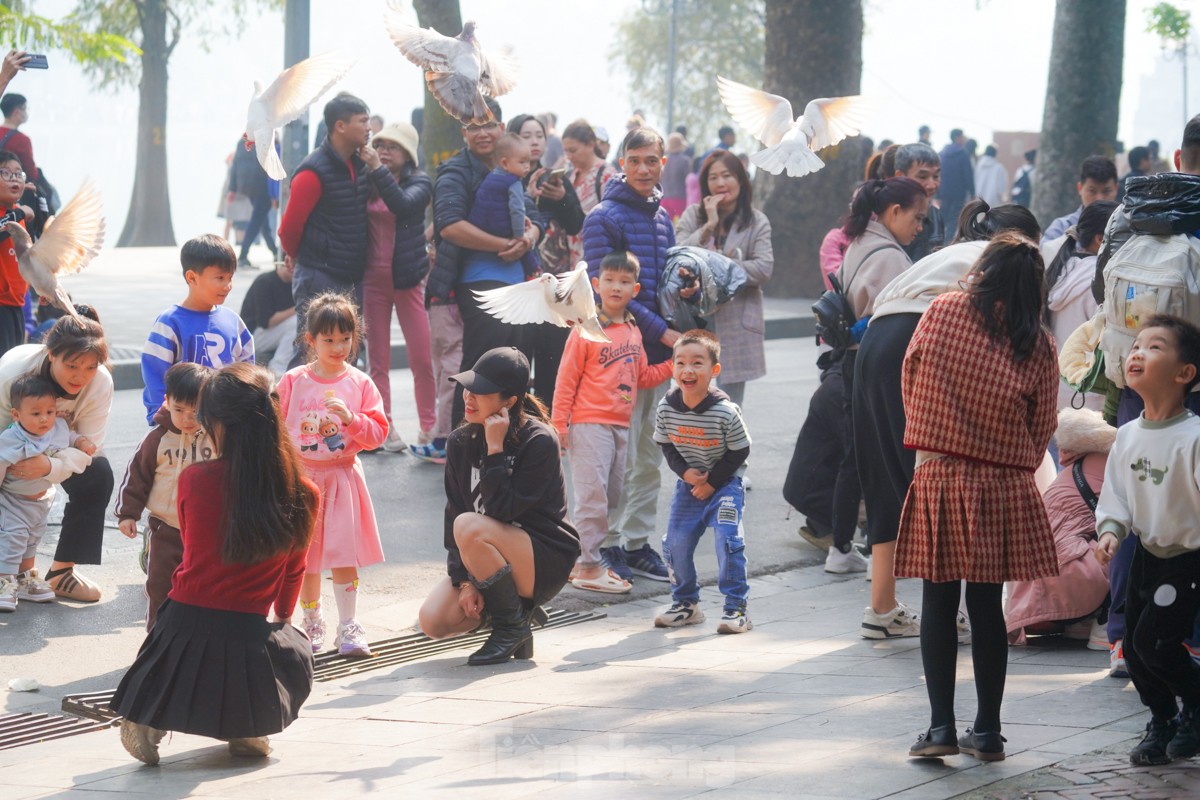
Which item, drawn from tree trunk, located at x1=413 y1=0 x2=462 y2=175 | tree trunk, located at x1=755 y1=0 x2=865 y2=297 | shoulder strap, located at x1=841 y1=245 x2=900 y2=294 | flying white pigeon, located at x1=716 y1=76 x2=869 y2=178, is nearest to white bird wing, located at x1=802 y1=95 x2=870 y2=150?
flying white pigeon, located at x1=716 y1=76 x2=869 y2=178

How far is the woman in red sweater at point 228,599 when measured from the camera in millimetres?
4691

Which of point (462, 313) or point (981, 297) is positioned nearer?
point (981, 297)

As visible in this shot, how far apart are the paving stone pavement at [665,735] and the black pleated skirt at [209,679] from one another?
162mm

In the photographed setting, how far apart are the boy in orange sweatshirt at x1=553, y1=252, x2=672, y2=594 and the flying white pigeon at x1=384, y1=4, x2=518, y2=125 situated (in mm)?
1120

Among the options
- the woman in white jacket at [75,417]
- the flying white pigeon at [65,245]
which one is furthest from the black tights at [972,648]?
the flying white pigeon at [65,245]

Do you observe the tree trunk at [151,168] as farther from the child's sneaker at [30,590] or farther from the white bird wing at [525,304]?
the white bird wing at [525,304]

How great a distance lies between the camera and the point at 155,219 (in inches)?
1356

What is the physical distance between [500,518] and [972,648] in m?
2.23

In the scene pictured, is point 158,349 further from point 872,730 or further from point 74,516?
point 872,730

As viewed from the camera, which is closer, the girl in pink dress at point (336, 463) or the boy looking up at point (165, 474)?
the boy looking up at point (165, 474)

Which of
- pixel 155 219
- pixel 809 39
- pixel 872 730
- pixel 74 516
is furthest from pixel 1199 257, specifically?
pixel 155 219

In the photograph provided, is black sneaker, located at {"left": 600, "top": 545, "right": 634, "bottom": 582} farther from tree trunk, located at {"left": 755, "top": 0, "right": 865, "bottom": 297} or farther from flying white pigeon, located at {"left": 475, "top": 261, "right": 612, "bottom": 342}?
tree trunk, located at {"left": 755, "top": 0, "right": 865, "bottom": 297}

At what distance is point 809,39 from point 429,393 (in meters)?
10.6

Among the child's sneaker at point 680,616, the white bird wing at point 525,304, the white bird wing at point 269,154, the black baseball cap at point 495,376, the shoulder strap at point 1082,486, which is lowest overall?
the child's sneaker at point 680,616
